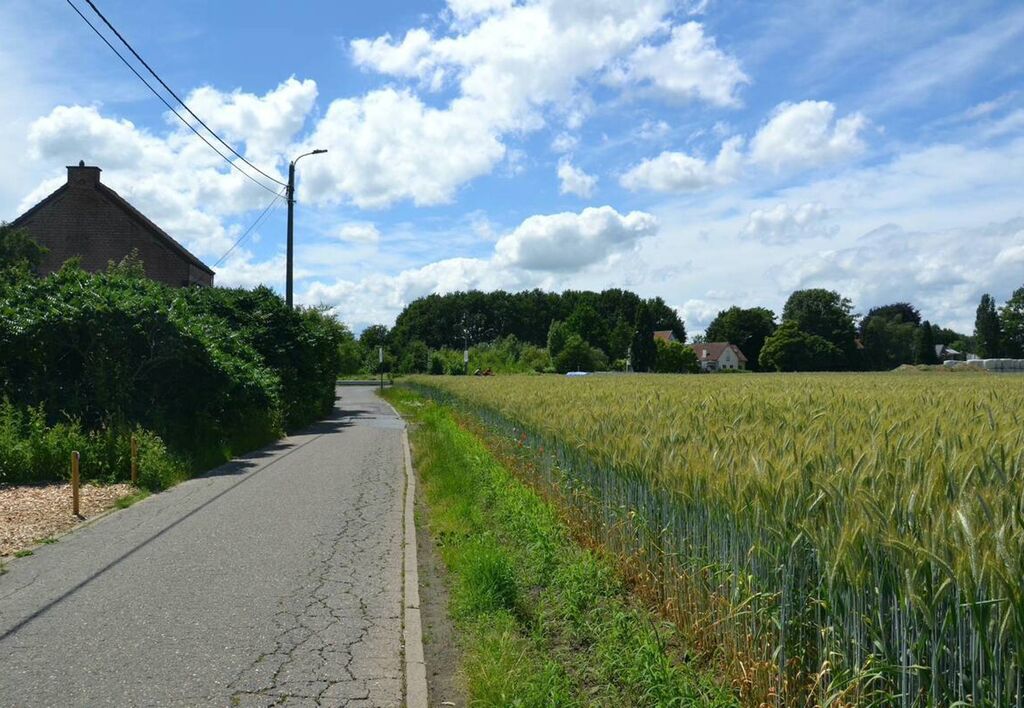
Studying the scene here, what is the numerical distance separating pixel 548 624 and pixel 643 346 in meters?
91.2

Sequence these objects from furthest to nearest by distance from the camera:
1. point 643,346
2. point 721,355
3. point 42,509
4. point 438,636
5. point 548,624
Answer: point 721,355
point 643,346
point 42,509
point 438,636
point 548,624

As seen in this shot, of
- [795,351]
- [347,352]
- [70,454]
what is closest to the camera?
[70,454]

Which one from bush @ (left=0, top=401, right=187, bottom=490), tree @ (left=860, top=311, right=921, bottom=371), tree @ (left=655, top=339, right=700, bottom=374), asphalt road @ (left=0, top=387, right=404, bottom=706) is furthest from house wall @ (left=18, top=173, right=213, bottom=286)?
tree @ (left=860, top=311, right=921, bottom=371)

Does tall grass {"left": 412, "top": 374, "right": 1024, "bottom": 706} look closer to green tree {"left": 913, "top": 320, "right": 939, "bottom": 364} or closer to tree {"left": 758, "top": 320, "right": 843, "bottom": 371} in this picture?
tree {"left": 758, "top": 320, "right": 843, "bottom": 371}

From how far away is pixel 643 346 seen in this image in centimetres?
9556

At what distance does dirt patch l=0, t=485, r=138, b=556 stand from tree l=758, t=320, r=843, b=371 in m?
85.0

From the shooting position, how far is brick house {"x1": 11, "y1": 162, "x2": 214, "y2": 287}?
123 feet

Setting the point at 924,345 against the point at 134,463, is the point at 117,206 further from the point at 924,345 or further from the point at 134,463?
the point at 924,345

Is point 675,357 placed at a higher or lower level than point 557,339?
lower

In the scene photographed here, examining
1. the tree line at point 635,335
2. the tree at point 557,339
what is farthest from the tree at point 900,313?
the tree at point 557,339

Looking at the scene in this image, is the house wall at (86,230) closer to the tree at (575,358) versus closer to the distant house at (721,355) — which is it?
the tree at (575,358)

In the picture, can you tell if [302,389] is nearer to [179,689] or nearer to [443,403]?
[443,403]

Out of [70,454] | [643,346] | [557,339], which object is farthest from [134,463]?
[557,339]

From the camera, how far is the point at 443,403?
99.4 ft
